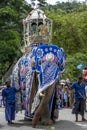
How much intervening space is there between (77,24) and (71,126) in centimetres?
1924

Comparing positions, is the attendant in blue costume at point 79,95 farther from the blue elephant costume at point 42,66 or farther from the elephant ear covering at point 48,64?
the elephant ear covering at point 48,64

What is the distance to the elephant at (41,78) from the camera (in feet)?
38.1

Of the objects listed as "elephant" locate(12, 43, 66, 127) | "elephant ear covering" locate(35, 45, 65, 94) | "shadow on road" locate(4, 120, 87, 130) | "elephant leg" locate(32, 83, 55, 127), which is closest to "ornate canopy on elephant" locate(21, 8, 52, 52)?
"elephant" locate(12, 43, 66, 127)

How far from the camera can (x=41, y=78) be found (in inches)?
459

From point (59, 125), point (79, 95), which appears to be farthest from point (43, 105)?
point (79, 95)

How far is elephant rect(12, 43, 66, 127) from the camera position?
1162 centimetres

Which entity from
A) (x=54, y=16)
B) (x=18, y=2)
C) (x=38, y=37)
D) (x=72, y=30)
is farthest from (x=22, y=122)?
(x=18, y=2)

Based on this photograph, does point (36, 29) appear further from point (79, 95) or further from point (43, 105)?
point (43, 105)

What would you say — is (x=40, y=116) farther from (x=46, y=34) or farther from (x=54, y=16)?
(x=54, y=16)

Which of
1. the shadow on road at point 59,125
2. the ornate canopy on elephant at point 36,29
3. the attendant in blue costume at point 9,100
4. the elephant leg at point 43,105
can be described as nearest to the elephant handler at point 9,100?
the attendant in blue costume at point 9,100

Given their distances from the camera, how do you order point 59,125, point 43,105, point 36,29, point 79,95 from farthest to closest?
point 79,95 → point 36,29 → point 59,125 → point 43,105

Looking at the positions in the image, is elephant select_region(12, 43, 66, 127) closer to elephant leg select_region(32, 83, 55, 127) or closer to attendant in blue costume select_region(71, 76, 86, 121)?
elephant leg select_region(32, 83, 55, 127)

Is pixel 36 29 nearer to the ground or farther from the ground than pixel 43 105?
farther from the ground

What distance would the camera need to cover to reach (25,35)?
13250mm
